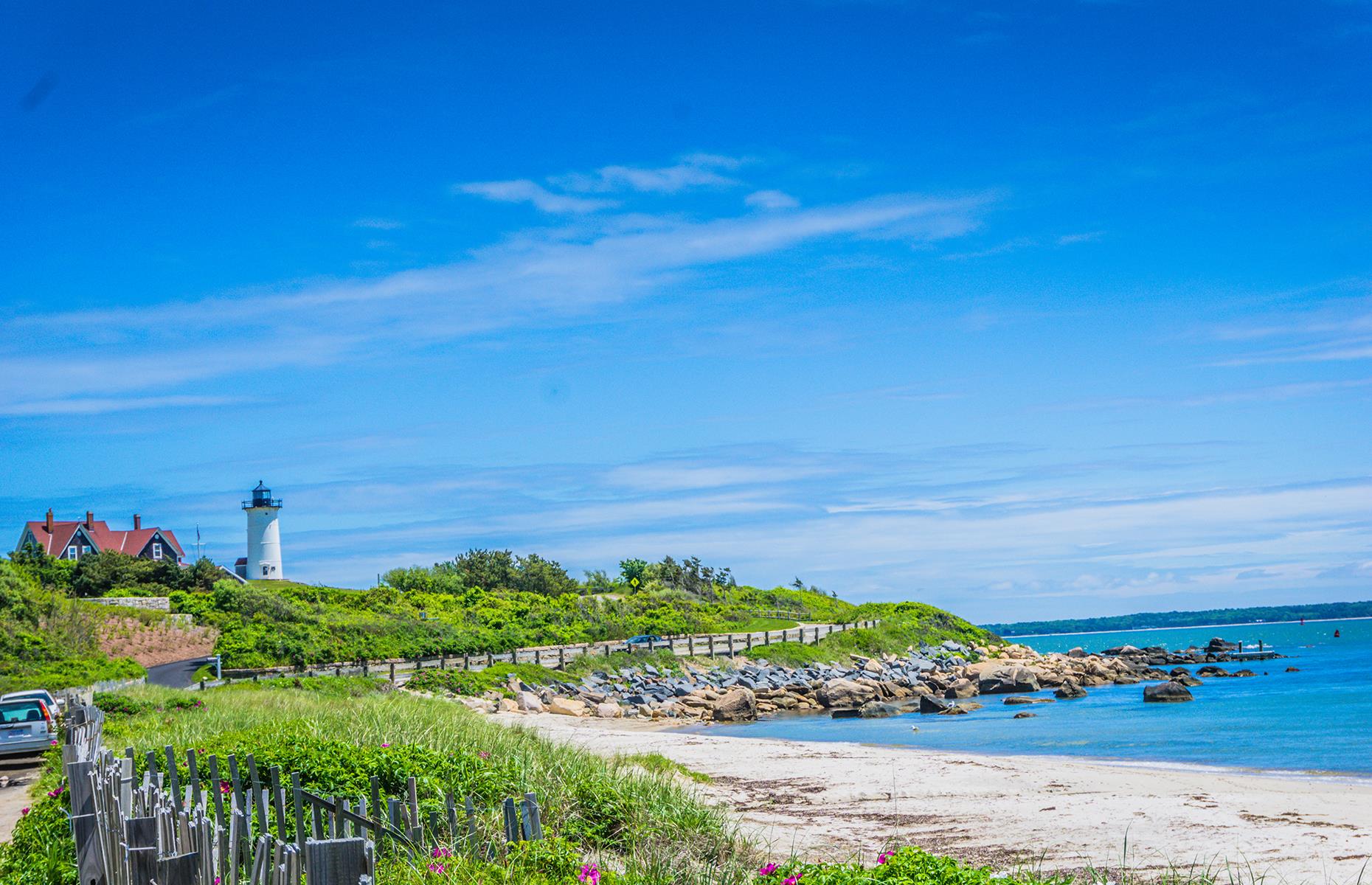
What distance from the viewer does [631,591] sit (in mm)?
78438

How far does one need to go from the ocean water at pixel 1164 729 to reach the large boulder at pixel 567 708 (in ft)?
16.0

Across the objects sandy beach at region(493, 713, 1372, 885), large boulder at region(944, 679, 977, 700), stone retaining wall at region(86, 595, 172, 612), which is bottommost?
large boulder at region(944, 679, 977, 700)

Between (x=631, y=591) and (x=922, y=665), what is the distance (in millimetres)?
24647

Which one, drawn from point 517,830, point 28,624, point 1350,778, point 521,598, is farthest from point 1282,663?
point 517,830

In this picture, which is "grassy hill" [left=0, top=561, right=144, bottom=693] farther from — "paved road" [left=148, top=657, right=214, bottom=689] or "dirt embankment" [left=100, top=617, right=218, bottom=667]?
"paved road" [left=148, top=657, right=214, bottom=689]

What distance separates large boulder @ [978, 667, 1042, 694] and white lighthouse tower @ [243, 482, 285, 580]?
52336 millimetres

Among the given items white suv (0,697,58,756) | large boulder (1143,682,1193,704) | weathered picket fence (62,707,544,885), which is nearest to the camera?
weathered picket fence (62,707,544,885)

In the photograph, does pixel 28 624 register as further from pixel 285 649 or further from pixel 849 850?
pixel 849 850

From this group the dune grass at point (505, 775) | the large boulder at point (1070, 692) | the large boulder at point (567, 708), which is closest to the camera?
the dune grass at point (505, 775)

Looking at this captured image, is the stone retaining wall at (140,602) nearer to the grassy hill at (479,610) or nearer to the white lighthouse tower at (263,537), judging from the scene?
the grassy hill at (479,610)

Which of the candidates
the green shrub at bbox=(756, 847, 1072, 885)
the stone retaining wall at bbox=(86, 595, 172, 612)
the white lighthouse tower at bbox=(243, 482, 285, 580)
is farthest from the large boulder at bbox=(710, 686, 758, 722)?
the white lighthouse tower at bbox=(243, 482, 285, 580)

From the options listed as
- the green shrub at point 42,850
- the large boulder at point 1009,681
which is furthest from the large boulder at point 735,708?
the green shrub at point 42,850

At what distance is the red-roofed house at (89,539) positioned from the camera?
82250 mm

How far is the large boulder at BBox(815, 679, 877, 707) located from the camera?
147 feet
